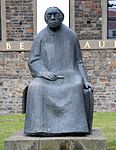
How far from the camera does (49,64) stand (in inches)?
298

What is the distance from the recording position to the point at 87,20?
63.5ft

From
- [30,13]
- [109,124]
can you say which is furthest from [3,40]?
[109,124]

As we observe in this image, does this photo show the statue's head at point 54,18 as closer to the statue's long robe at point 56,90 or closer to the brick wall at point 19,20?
the statue's long robe at point 56,90

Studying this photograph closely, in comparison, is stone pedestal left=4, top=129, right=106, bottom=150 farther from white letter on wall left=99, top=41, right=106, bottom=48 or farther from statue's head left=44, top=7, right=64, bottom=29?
white letter on wall left=99, top=41, right=106, bottom=48

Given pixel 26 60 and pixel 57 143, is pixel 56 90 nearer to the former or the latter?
pixel 57 143

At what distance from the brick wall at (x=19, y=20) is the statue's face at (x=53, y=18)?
38.6 ft

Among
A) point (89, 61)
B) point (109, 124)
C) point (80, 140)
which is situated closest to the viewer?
point (80, 140)

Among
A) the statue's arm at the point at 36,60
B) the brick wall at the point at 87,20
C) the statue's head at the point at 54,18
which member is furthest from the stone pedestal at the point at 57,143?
the brick wall at the point at 87,20

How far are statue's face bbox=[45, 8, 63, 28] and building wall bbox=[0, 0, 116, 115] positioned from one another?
1157 centimetres

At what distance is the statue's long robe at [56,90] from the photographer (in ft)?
23.5

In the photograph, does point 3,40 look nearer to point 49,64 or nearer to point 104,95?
point 104,95

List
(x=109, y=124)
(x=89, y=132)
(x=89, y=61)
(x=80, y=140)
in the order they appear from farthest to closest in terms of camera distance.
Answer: (x=89, y=61), (x=109, y=124), (x=89, y=132), (x=80, y=140)

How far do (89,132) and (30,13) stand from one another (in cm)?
1250

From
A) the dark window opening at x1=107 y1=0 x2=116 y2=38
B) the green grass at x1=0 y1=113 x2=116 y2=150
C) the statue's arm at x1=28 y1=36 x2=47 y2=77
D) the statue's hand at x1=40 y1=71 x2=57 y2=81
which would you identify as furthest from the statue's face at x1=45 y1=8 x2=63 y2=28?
the dark window opening at x1=107 y1=0 x2=116 y2=38
